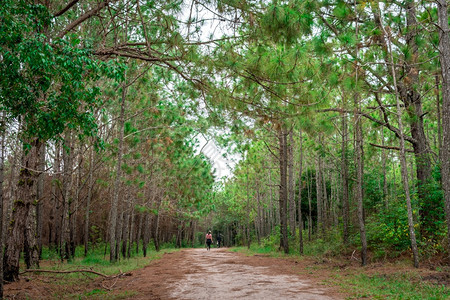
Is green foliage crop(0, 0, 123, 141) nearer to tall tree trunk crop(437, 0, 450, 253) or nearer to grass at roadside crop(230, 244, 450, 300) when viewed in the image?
grass at roadside crop(230, 244, 450, 300)

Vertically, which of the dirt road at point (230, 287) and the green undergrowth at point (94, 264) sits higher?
the dirt road at point (230, 287)

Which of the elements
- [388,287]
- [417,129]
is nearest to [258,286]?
[388,287]

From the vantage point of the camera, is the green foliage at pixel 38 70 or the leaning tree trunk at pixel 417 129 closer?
the green foliage at pixel 38 70

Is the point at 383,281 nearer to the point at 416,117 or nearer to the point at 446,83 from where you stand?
the point at 446,83

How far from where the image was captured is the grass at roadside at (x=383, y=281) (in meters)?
6.30

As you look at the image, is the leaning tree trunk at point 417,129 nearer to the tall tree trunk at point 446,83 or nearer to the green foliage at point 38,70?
the tall tree trunk at point 446,83

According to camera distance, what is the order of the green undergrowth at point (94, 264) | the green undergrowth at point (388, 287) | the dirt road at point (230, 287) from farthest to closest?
the green undergrowth at point (94, 264) < the dirt road at point (230, 287) < the green undergrowth at point (388, 287)

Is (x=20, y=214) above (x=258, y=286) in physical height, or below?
above

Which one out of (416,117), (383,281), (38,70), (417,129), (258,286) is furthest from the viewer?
(417,129)

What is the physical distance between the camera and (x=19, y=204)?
844 centimetres

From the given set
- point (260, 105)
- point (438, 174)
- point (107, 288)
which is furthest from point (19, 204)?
point (438, 174)

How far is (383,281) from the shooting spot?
7.93m

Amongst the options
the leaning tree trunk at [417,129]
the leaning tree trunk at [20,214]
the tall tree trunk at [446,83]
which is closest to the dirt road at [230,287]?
the leaning tree trunk at [20,214]

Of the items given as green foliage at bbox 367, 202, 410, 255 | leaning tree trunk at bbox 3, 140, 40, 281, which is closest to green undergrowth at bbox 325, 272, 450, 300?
green foliage at bbox 367, 202, 410, 255
